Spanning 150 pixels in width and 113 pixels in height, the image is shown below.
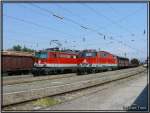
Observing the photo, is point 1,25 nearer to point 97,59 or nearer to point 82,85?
point 82,85

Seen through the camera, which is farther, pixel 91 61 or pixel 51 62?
pixel 91 61

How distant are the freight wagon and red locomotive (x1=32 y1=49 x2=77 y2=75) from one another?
294cm

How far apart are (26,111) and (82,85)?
10878 millimetres

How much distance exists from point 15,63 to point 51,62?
4558mm

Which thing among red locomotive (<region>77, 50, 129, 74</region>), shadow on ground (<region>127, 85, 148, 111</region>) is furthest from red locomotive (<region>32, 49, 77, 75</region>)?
shadow on ground (<region>127, 85, 148, 111</region>)

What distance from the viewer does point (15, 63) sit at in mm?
41875

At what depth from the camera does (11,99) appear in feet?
49.1

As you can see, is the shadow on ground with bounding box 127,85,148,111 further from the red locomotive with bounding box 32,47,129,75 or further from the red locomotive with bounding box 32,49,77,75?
the red locomotive with bounding box 32,47,129,75

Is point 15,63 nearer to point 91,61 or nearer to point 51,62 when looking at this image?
point 51,62

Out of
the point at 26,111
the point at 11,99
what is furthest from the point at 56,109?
the point at 11,99

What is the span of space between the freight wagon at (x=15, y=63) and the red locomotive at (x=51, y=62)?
116 inches

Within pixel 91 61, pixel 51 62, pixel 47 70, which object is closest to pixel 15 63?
pixel 47 70

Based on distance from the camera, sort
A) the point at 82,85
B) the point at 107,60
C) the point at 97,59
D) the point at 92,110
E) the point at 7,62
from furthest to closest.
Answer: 1. the point at 107,60
2. the point at 97,59
3. the point at 7,62
4. the point at 82,85
5. the point at 92,110

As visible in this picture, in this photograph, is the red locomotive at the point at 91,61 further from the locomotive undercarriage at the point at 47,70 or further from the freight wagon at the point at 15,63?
the freight wagon at the point at 15,63
